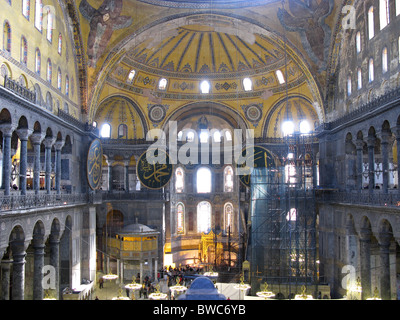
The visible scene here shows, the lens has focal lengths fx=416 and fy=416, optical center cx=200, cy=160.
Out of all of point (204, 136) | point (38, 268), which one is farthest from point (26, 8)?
point (204, 136)

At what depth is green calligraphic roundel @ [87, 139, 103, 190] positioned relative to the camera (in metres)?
18.4

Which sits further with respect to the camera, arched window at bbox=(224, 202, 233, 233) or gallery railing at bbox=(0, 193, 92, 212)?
arched window at bbox=(224, 202, 233, 233)

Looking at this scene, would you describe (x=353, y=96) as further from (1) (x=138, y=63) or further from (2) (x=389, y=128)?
(1) (x=138, y=63)

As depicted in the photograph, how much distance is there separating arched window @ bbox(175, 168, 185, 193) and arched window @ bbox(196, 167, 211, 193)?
1.11 m

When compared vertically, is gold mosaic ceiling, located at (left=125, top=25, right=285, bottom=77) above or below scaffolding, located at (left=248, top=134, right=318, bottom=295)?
above

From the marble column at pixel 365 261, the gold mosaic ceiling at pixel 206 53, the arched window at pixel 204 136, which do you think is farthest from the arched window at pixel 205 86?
the marble column at pixel 365 261

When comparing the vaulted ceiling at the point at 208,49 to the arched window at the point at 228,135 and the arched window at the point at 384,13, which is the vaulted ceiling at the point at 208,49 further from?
the arched window at the point at 384,13

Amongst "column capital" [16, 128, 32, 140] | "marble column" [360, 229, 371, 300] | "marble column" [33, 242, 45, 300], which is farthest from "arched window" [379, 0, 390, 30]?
"marble column" [33, 242, 45, 300]

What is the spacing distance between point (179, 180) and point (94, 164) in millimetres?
10354

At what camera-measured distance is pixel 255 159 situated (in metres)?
22.3

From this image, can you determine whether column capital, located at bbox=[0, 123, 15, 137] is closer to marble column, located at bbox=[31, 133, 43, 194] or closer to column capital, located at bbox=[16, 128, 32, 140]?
column capital, located at bbox=[16, 128, 32, 140]

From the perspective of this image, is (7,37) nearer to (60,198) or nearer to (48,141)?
(48,141)
